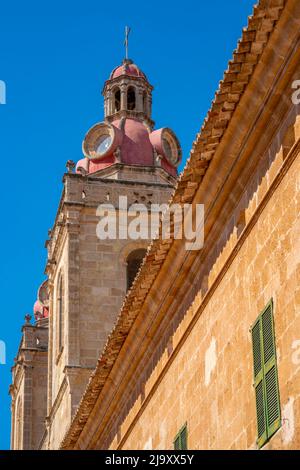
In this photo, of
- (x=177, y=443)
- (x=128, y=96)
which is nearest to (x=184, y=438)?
(x=177, y=443)

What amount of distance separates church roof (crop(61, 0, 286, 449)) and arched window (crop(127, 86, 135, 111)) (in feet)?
71.8

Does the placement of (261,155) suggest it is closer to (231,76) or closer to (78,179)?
(231,76)

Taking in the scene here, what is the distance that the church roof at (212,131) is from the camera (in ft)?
36.6

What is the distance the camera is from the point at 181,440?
14.9 metres

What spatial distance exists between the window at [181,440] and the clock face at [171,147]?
76.2ft

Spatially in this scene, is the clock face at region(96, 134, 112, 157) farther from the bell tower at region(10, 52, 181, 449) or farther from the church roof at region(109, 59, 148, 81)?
the church roof at region(109, 59, 148, 81)

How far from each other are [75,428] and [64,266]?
48.0ft

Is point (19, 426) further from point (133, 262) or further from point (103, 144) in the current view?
point (103, 144)

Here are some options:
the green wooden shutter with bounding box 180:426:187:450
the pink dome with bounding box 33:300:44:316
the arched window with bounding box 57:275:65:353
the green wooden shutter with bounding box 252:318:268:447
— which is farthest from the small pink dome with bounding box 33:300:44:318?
the green wooden shutter with bounding box 252:318:268:447

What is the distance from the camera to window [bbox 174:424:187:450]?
578 inches

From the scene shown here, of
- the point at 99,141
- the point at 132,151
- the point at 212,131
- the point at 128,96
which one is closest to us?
the point at 212,131

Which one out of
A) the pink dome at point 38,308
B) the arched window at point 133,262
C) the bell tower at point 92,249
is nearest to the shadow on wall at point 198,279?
the bell tower at point 92,249

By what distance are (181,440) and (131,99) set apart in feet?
84.6

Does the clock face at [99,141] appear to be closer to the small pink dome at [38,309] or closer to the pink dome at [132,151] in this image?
the pink dome at [132,151]
